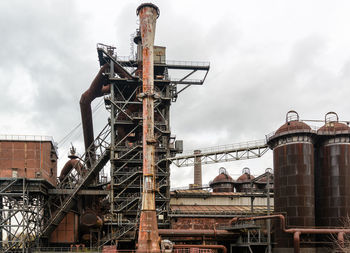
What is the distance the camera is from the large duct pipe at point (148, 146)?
27.9 metres

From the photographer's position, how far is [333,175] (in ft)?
105

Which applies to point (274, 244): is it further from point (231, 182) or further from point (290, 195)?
point (231, 182)

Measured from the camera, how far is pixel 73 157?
151ft

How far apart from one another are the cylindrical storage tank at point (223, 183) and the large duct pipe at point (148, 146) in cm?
2792

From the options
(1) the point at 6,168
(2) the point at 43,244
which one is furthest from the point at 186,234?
(1) the point at 6,168

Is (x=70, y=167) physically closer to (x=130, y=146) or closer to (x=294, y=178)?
(x=130, y=146)

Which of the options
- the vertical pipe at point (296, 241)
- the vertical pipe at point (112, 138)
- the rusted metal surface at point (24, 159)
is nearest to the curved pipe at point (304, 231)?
the vertical pipe at point (296, 241)

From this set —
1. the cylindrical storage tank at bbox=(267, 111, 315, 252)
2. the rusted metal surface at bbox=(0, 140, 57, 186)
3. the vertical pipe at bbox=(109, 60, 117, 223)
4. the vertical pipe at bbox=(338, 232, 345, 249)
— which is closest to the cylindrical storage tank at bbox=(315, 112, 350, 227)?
the cylindrical storage tank at bbox=(267, 111, 315, 252)

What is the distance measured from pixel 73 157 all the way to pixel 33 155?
9332 millimetres

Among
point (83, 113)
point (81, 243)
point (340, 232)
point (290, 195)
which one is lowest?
point (81, 243)

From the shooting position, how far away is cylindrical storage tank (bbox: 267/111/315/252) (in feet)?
102

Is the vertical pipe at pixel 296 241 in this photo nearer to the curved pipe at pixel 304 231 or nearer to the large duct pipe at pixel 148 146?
the curved pipe at pixel 304 231

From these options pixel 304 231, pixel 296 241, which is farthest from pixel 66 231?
pixel 304 231

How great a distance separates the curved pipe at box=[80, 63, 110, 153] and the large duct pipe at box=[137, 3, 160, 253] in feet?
32.1
